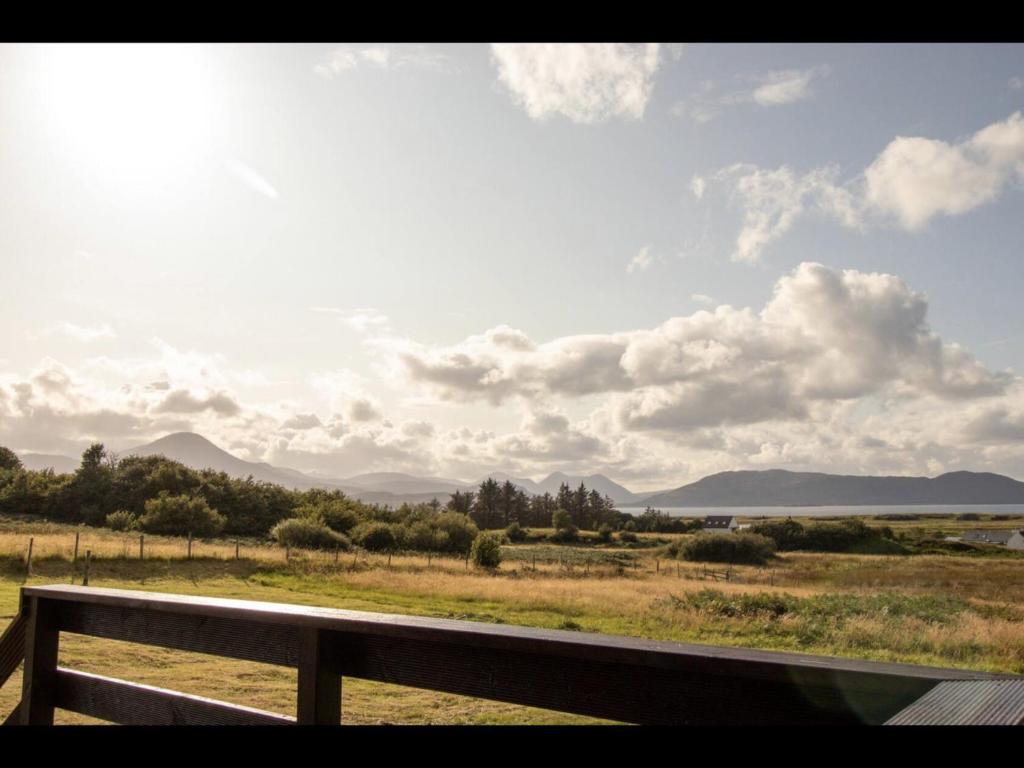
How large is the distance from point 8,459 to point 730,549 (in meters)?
62.2

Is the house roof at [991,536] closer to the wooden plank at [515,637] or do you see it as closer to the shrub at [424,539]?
the shrub at [424,539]

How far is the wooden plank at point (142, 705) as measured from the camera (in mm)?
2080

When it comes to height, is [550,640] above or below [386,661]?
above

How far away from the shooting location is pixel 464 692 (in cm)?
171

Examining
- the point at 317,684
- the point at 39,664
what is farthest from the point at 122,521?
the point at 317,684

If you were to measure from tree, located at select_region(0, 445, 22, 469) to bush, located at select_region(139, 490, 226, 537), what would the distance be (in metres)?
27.4

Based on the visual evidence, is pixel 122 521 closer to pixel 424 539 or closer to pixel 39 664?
pixel 424 539

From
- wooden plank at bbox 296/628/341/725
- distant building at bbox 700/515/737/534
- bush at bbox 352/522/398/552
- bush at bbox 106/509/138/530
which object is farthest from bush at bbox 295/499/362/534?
wooden plank at bbox 296/628/341/725

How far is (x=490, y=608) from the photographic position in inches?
773

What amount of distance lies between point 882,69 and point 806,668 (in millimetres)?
4731

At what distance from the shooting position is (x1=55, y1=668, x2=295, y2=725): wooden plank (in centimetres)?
208
